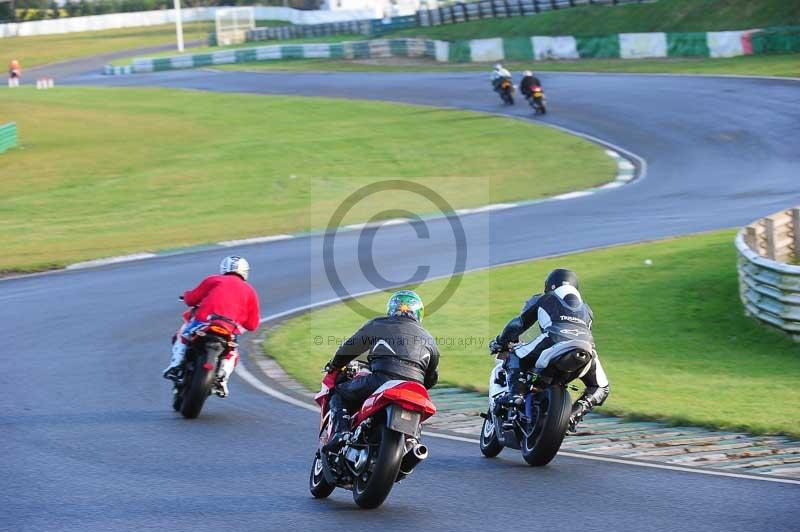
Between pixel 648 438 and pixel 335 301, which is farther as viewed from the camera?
pixel 335 301

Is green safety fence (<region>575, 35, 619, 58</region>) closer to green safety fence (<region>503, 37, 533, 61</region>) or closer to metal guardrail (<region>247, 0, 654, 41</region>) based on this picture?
green safety fence (<region>503, 37, 533, 61</region>)

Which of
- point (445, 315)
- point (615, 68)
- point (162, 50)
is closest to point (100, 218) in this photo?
point (445, 315)

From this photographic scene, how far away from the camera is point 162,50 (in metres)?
91.8

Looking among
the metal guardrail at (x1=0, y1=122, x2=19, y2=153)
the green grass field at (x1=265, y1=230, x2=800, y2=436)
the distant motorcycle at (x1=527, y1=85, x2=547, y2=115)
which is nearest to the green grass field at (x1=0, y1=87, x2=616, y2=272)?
the metal guardrail at (x1=0, y1=122, x2=19, y2=153)

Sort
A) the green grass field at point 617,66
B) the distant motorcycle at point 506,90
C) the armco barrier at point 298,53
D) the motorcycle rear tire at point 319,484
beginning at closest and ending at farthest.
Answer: the motorcycle rear tire at point 319,484 < the distant motorcycle at point 506,90 < the green grass field at point 617,66 < the armco barrier at point 298,53

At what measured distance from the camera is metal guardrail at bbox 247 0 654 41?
59906 millimetres

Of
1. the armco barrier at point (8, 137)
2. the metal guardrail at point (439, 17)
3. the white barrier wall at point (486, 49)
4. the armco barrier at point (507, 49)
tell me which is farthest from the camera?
the metal guardrail at point (439, 17)

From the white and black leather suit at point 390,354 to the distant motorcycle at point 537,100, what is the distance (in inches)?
1226

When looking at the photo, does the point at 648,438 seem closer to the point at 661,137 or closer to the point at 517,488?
the point at 517,488

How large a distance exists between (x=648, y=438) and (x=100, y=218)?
19492 mm

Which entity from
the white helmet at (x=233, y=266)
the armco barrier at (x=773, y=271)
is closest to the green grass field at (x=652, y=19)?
the armco barrier at (x=773, y=271)

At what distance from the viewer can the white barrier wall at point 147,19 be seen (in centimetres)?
9706

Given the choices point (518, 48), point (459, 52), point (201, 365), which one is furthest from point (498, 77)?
point (201, 365)

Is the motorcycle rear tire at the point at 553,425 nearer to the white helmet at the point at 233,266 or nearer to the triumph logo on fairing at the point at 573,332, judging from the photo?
the triumph logo on fairing at the point at 573,332
